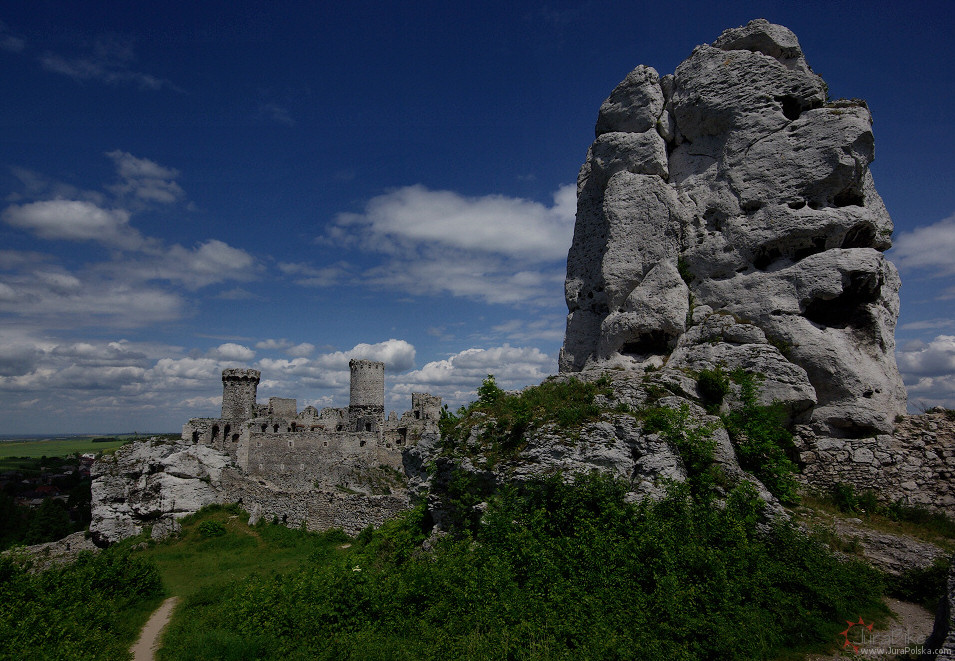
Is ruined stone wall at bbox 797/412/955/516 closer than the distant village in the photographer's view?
Yes

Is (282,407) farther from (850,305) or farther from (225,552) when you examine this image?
(850,305)

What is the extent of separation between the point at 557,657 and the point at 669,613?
6.28 ft

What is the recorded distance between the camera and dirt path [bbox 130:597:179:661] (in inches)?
414

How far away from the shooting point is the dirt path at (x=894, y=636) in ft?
21.5

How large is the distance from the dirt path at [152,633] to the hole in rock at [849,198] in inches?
898

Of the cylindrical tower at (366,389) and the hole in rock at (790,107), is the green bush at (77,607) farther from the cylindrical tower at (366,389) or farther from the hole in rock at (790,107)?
the cylindrical tower at (366,389)

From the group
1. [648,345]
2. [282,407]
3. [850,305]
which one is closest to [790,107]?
[850,305]

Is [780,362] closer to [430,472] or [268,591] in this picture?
[430,472]

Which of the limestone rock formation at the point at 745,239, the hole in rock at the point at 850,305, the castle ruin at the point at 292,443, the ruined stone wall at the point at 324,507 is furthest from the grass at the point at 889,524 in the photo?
the castle ruin at the point at 292,443

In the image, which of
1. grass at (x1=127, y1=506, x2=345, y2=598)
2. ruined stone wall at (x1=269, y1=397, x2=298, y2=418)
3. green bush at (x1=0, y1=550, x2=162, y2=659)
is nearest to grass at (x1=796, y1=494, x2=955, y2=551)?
grass at (x1=127, y1=506, x2=345, y2=598)

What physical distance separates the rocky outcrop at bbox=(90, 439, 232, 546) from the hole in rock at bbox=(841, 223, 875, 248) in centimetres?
3017

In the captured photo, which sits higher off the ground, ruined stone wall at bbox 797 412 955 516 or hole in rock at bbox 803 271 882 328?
hole in rock at bbox 803 271 882 328

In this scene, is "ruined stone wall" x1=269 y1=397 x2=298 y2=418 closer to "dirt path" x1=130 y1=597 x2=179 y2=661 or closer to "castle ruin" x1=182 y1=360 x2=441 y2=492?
"castle ruin" x1=182 y1=360 x2=441 y2=492

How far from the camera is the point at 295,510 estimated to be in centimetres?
2139
